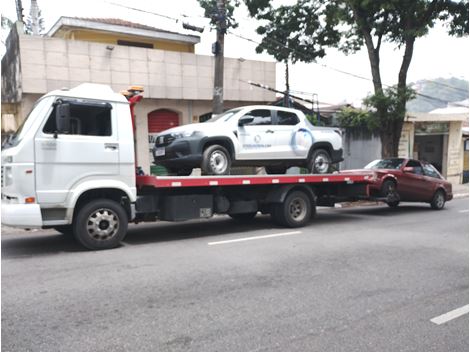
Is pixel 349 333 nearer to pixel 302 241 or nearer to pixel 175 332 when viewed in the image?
pixel 175 332

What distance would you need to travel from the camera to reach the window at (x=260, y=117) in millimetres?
9131

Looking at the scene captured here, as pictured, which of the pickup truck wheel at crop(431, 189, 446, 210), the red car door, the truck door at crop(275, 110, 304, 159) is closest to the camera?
the truck door at crop(275, 110, 304, 159)

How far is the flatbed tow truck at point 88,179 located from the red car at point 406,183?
5231mm

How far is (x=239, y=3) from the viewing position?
53.4 feet

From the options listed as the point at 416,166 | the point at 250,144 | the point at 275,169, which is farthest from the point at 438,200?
the point at 250,144

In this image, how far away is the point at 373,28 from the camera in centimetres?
1530

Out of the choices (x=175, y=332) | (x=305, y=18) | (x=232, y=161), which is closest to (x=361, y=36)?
(x=305, y=18)

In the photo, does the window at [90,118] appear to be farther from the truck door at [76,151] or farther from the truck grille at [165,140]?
the truck grille at [165,140]

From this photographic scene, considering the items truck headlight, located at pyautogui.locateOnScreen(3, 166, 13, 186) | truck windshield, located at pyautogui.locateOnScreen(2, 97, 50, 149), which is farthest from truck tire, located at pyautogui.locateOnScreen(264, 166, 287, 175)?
truck headlight, located at pyautogui.locateOnScreen(3, 166, 13, 186)

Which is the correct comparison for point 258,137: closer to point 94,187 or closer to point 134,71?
point 94,187

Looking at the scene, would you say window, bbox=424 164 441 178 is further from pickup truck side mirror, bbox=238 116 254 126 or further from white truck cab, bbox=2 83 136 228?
white truck cab, bbox=2 83 136 228

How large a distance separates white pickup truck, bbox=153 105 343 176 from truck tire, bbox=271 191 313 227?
849 mm

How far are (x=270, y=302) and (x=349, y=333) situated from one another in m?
0.98

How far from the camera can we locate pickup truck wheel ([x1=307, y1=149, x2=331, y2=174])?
1009 centimetres
